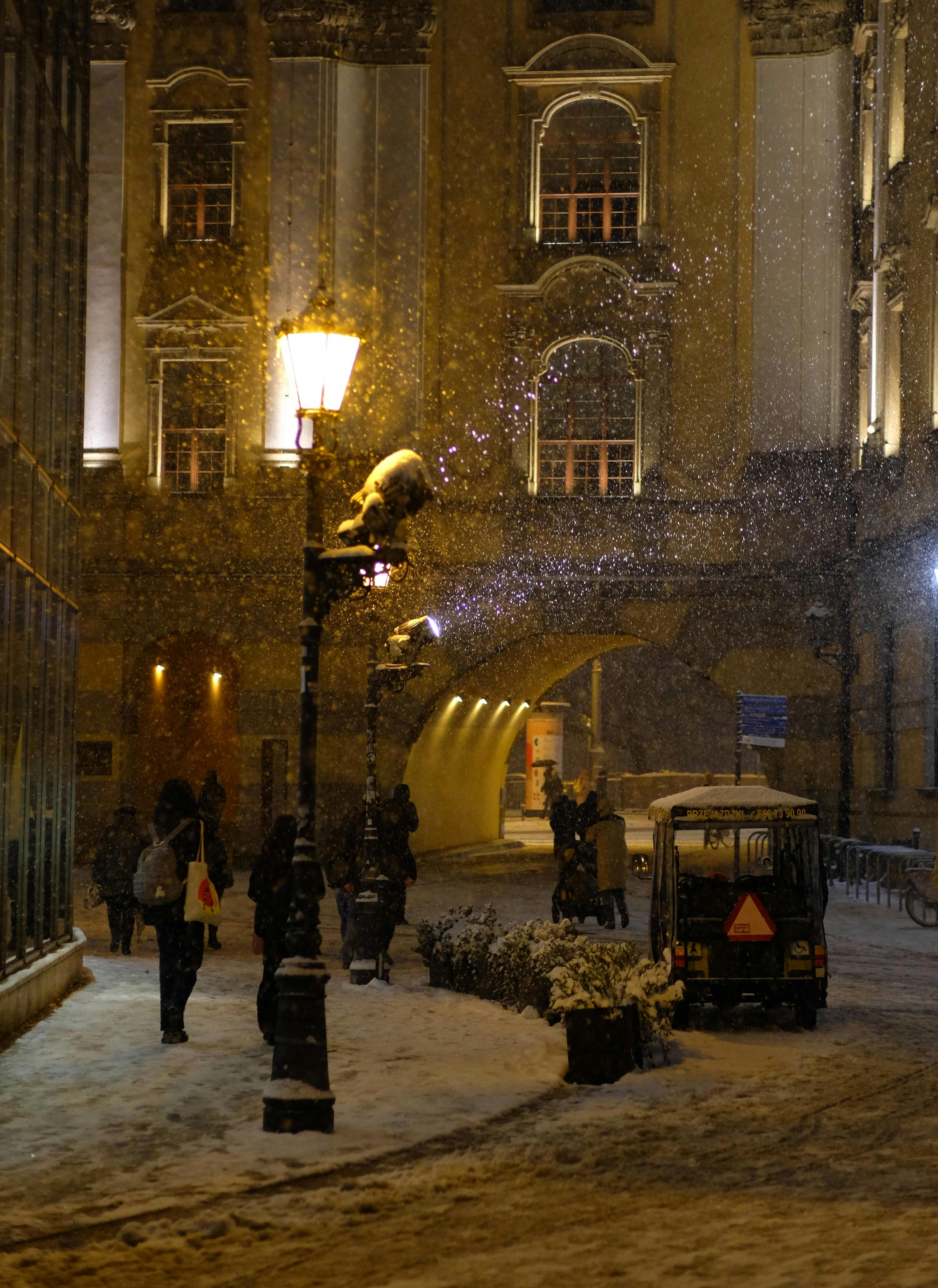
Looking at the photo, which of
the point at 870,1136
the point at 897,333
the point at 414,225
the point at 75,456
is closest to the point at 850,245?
the point at 897,333

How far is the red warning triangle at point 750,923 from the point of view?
45.8 ft

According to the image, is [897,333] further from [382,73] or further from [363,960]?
[363,960]

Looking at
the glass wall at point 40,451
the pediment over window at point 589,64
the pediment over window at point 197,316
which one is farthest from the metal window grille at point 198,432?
the glass wall at point 40,451

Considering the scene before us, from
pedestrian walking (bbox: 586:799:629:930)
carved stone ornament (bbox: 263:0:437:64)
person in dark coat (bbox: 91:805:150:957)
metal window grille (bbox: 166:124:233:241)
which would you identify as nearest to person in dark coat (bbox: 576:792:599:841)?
pedestrian walking (bbox: 586:799:629:930)

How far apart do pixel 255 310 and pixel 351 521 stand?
22361 millimetres

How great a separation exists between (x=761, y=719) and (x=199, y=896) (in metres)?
18.1

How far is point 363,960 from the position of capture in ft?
54.2

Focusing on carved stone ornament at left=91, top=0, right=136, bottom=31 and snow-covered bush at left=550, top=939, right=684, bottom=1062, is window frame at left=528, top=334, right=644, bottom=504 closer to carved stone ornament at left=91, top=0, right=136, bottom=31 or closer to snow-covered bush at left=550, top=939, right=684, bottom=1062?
carved stone ornament at left=91, top=0, right=136, bottom=31

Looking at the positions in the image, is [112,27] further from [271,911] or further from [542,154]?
[271,911]

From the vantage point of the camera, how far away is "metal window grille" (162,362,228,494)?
32.0m

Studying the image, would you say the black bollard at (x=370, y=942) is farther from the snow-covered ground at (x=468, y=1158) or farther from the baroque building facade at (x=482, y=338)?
the baroque building facade at (x=482, y=338)

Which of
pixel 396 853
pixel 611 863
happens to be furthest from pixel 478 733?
pixel 396 853

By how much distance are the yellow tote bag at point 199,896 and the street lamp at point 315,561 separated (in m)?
1.98

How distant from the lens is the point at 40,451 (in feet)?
46.5
